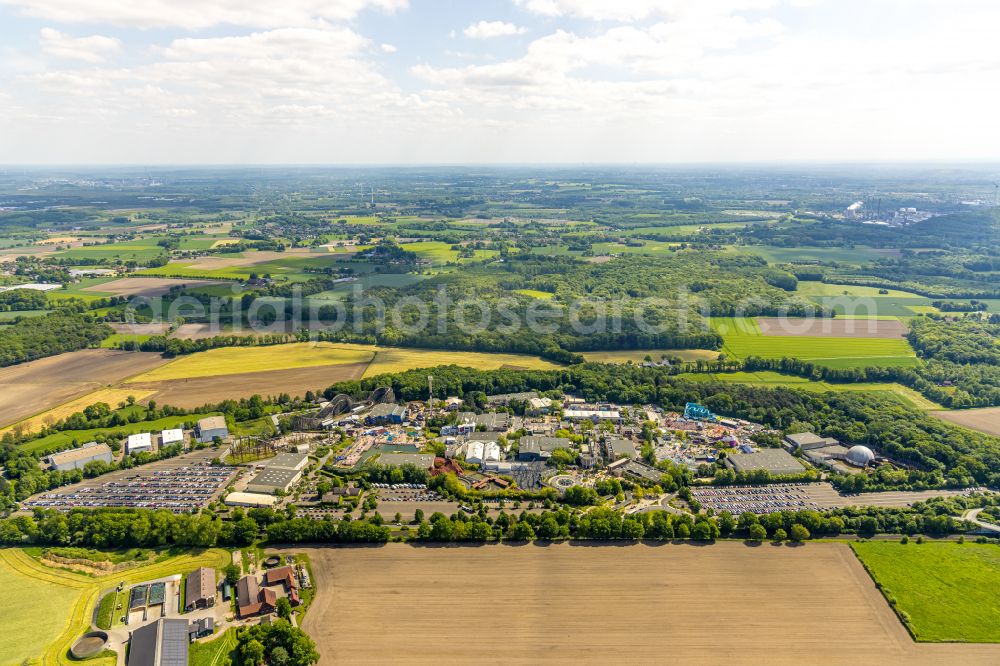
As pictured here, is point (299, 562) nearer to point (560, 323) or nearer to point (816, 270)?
point (560, 323)

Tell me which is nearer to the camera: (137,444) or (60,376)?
(137,444)

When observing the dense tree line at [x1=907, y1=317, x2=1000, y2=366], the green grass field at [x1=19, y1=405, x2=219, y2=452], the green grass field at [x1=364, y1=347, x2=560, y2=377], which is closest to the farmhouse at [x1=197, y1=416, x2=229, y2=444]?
the green grass field at [x1=19, y1=405, x2=219, y2=452]

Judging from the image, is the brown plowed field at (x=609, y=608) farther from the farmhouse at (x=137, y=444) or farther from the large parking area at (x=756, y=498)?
the farmhouse at (x=137, y=444)

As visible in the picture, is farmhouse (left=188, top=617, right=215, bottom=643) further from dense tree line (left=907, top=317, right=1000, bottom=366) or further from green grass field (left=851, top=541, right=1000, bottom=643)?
dense tree line (left=907, top=317, right=1000, bottom=366)

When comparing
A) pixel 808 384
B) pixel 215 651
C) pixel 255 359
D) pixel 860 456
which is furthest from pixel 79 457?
pixel 808 384

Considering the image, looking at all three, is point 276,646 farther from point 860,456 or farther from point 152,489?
point 860,456
